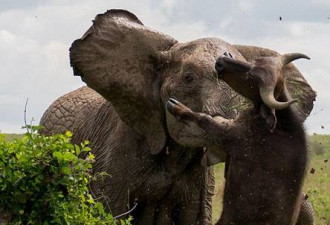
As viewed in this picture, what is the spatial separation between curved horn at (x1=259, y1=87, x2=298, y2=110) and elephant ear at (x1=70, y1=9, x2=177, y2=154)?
2.47m

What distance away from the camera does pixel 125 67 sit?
960 cm

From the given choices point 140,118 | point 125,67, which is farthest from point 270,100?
point 125,67

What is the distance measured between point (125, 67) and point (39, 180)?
2.97 meters

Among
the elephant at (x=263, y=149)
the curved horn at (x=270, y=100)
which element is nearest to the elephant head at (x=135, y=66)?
the elephant at (x=263, y=149)

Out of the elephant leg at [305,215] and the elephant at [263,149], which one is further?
the elephant leg at [305,215]

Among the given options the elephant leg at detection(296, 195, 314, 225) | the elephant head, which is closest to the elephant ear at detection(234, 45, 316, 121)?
the elephant head

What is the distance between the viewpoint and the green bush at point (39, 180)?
22.2 ft

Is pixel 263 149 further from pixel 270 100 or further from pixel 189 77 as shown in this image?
pixel 189 77

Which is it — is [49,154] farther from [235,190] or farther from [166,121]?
[166,121]

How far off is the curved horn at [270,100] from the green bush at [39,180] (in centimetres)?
121

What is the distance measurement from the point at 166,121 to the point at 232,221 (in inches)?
78.9

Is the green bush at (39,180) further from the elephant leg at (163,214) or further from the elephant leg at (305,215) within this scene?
the elephant leg at (305,215)

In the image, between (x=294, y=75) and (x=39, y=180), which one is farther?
(x=294, y=75)

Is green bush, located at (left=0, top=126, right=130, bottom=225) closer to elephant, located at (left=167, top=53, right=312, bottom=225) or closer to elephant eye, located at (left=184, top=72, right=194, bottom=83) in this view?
elephant, located at (left=167, top=53, right=312, bottom=225)
